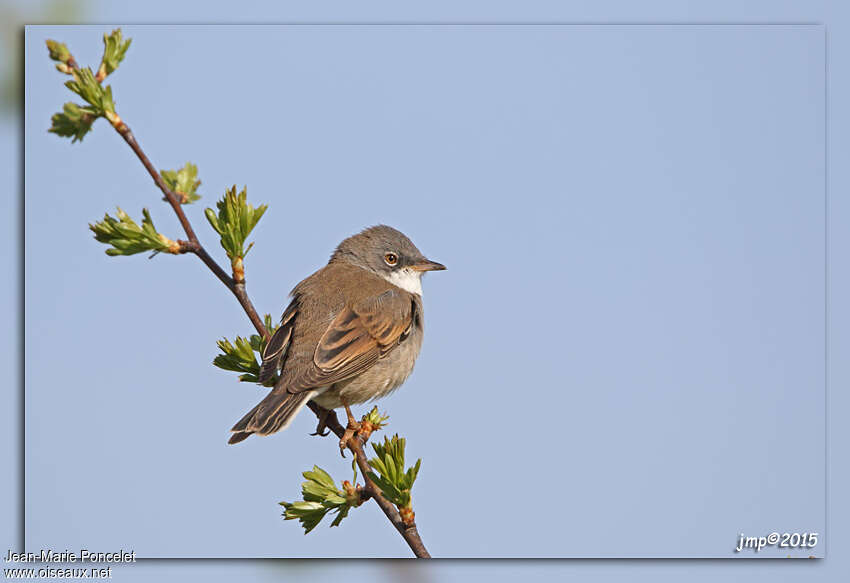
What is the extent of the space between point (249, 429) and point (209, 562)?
81cm

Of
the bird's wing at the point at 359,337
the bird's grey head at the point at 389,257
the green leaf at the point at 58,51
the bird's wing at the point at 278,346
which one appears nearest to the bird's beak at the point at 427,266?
the bird's grey head at the point at 389,257

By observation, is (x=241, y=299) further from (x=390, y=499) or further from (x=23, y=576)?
(x=23, y=576)

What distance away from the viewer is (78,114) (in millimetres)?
3418

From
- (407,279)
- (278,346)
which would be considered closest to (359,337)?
(278,346)

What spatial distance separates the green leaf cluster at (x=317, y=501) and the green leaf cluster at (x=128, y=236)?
1.17 m

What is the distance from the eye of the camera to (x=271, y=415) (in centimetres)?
413

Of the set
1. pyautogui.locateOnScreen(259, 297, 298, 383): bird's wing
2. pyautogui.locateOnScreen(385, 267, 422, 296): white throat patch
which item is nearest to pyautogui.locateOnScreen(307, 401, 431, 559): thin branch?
pyautogui.locateOnScreen(259, 297, 298, 383): bird's wing

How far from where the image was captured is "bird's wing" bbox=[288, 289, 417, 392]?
4.65m

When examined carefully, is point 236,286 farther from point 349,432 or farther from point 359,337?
point 359,337

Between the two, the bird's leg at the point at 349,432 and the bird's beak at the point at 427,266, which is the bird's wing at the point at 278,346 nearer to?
the bird's leg at the point at 349,432

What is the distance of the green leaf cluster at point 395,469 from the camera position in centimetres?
Result: 330

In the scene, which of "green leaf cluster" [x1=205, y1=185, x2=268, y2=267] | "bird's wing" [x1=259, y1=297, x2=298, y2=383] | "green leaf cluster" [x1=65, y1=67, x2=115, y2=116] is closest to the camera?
"green leaf cluster" [x1=65, y1=67, x2=115, y2=116]

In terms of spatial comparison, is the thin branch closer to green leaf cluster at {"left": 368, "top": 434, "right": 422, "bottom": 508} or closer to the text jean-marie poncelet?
green leaf cluster at {"left": 368, "top": 434, "right": 422, "bottom": 508}

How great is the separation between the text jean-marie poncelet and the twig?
1295 millimetres
